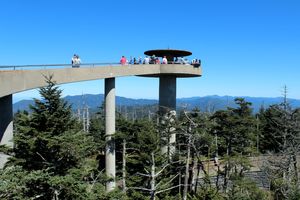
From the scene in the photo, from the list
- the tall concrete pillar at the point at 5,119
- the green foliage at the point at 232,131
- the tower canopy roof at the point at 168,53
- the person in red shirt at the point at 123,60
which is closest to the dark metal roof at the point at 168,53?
the tower canopy roof at the point at 168,53

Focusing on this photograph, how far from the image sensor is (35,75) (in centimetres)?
1543

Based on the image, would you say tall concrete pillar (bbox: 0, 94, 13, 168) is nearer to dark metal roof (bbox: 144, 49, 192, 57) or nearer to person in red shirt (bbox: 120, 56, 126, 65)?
person in red shirt (bbox: 120, 56, 126, 65)

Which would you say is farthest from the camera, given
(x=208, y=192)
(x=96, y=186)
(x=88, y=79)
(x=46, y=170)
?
(x=208, y=192)

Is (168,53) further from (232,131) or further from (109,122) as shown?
(109,122)

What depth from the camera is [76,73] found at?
64.3 feet

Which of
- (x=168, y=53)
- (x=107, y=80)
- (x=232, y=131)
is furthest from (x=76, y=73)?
(x=232, y=131)

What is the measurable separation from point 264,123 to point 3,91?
39.7 meters

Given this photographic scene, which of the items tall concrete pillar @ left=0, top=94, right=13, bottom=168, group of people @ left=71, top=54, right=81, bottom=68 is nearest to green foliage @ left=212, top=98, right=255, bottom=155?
group of people @ left=71, top=54, right=81, bottom=68

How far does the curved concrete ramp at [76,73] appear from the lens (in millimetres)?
13742

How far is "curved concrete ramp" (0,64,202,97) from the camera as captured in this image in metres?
13.7

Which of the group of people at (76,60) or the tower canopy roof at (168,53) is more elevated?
the tower canopy roof at (168,53)

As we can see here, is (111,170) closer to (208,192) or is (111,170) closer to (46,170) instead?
(208,192)

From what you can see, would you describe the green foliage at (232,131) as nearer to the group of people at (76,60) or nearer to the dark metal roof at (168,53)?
the dark metal roof at (168,53)

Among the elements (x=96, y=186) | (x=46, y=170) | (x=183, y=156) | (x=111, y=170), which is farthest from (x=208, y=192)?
Result: (x=46, y=170)
